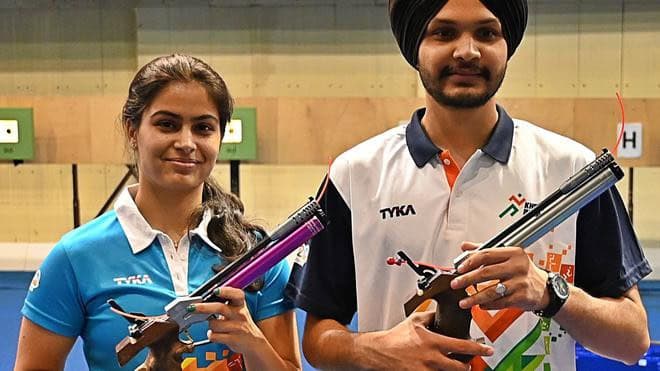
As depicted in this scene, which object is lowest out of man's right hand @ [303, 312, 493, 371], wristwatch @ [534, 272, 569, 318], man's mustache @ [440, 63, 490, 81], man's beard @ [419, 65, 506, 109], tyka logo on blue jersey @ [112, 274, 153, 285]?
man's right hand @ [303, 312, 493, 371]

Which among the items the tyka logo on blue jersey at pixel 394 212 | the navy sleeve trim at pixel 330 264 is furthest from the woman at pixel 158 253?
the tyka logo on blue jersey at pixel 394 212

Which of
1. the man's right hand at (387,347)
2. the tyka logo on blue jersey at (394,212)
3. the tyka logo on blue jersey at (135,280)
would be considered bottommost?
the man's right hand at (387,347)

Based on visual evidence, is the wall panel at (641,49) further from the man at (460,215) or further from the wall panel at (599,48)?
the man at (460,215)

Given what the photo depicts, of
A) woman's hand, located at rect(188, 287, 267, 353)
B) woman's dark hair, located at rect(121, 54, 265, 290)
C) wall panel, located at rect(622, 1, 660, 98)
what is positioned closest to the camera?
woman's hand, located at rect(188, 287, 267, 353)

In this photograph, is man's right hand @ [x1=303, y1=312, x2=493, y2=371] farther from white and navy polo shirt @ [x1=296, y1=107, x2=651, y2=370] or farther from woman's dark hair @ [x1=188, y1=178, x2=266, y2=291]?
woman's dark hair @ [x1=188, y1=178, x2=266, y2=291]

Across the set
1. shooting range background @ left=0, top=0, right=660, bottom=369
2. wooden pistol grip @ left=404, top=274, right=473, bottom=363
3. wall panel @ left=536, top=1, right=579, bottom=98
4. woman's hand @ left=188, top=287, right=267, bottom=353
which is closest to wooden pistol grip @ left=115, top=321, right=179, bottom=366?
woman's hand @ left=188, top=287, right=267, bottom=353

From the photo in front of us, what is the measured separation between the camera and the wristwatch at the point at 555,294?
80 centimetres

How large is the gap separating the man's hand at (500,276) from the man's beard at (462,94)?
238 mm

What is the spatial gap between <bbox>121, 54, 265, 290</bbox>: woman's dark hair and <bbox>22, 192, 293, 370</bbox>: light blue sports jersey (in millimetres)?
61

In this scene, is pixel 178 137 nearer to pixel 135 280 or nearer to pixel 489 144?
pixel 135 280

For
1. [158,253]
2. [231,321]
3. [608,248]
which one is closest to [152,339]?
[231,321]

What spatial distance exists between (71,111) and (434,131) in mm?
3731

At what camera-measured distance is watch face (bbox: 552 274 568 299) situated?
802 millimetres

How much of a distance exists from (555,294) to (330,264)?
13.6 inches
